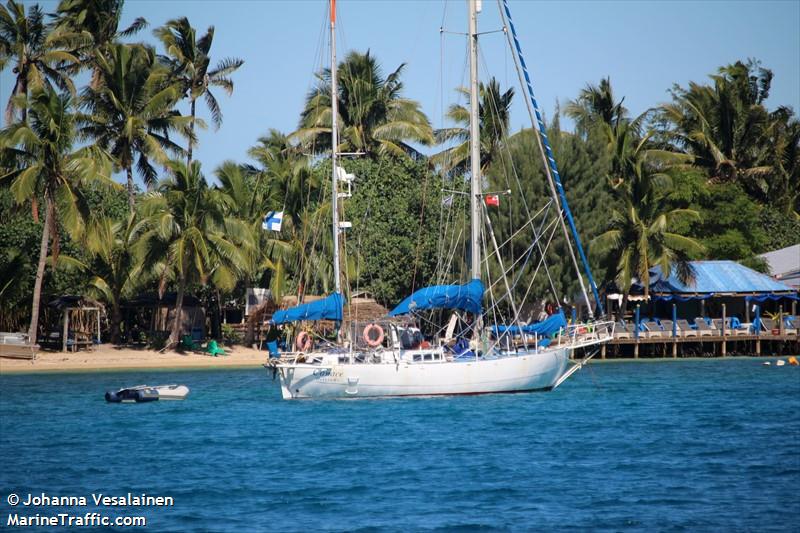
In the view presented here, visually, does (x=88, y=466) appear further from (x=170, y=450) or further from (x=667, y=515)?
(x=667, y=515)

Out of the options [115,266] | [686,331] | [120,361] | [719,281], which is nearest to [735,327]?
[686,331]

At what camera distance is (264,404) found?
41875 millimetres

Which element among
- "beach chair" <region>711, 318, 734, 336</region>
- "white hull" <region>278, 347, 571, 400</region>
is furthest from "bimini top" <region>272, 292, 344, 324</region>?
"beach chair" <region>711, 318, 734, 336</region>

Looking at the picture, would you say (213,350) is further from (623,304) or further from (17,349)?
(623,304)

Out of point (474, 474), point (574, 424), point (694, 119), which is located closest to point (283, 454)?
point (474, 474)

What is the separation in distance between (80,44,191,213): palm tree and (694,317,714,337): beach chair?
34.0 meters

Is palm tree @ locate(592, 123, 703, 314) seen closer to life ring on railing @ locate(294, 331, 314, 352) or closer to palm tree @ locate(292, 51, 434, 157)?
palm tree @ locate(292, 51, 434, 157)

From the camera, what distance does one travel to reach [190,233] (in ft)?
192

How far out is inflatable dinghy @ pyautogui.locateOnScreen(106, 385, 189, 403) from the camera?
1700 inches

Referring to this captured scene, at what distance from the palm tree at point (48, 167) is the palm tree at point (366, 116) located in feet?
63.8

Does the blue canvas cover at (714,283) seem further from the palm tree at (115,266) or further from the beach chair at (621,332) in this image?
the palm tree at (115,266)

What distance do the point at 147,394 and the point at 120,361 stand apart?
53.2 ft

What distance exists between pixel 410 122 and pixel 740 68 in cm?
2631

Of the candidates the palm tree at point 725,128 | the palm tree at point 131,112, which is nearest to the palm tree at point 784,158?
the palm tree at point 725,128
